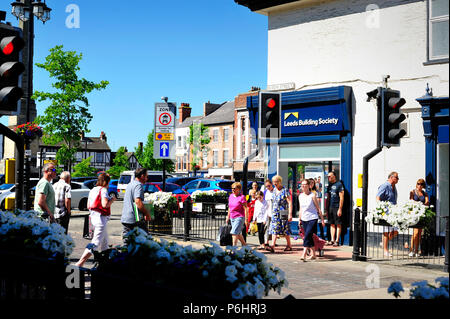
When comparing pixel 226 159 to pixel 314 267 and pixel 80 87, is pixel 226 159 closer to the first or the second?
pixel 80 87

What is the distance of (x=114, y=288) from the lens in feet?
12.4

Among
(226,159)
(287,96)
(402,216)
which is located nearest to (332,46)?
(287,96)

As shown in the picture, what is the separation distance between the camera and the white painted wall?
44.3ft

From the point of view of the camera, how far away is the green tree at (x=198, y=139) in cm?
7056

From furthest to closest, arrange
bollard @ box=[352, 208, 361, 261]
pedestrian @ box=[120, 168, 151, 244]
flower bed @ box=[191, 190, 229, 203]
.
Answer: flower bed @ box=[191, 190, 229, 203]
bollard @ box=[352, 208, 361, 261]
pedestrian @ box=[120, 168, 151, 244]

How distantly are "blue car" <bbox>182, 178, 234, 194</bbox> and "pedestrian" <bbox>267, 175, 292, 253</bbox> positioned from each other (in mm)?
15379

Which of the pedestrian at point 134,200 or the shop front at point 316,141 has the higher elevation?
the shop front at point 316,141

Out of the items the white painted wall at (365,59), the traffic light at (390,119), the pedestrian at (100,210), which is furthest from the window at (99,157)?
the pedestrian at (100,210)

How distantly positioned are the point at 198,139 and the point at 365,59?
5641cm

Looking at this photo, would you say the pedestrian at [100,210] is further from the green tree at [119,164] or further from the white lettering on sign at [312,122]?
the green tree at [119,164]

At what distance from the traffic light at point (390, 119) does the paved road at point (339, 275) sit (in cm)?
251

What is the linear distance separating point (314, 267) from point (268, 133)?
2.78m

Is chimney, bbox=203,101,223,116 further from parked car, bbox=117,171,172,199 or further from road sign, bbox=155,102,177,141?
road sign, bbox=155,102,177,141

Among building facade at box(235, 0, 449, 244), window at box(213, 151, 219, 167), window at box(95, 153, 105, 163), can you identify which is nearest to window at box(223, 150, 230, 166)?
window at box(213, 151, 219, 167)
